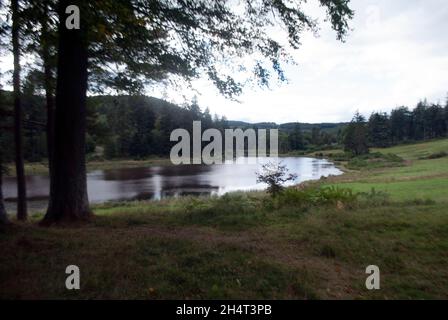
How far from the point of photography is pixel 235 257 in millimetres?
5090

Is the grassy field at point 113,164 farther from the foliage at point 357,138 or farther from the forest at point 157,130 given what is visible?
the foliage at point 357,138

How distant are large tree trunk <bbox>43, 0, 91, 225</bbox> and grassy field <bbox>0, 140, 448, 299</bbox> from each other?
0.76 m

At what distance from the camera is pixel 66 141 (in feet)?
26.0

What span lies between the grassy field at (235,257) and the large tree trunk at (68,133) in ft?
2.50

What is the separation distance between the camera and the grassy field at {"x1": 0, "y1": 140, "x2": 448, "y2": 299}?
13.2 feet

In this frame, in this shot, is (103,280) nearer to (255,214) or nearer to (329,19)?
(255,214)

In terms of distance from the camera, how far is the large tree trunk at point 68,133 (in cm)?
780

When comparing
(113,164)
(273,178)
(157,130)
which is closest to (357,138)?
(157,130)

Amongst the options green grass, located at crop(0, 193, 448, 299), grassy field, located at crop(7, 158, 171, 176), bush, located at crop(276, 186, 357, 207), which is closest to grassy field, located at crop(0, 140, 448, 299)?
green grass, located at crop(0, 193, 448, 299)

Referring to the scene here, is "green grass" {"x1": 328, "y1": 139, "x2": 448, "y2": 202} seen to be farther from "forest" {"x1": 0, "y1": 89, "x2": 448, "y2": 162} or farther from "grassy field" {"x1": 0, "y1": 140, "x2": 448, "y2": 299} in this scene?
"forest" {"x1": 0, "y1": 89, "x2": 448, "y2": 162}

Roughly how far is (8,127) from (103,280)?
1205cm

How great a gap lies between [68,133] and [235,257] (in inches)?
212

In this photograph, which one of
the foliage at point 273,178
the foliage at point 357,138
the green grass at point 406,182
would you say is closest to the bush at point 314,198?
the foliage at point 273,178
